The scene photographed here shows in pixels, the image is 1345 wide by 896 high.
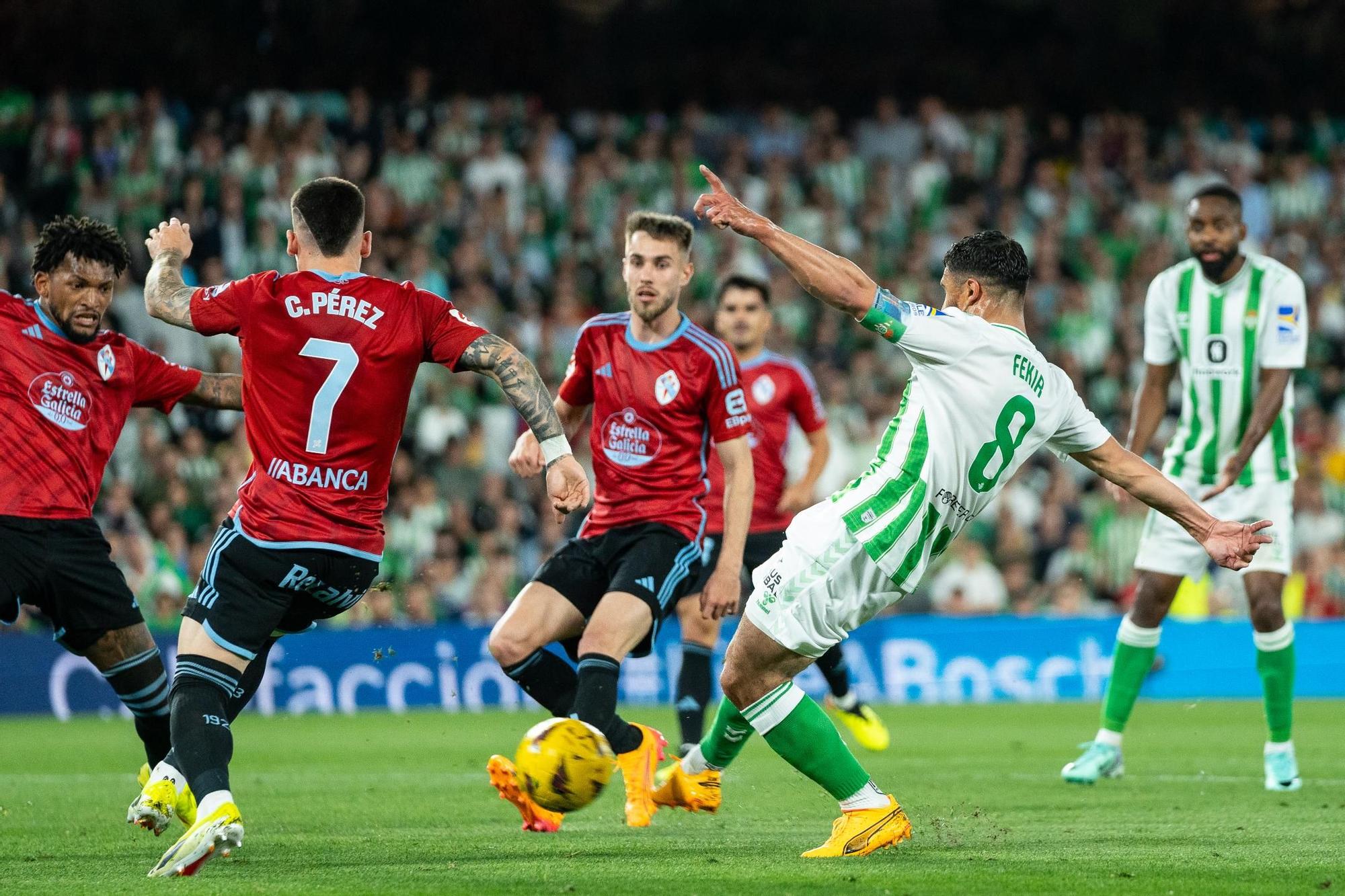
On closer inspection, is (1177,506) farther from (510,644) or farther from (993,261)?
(510,644)

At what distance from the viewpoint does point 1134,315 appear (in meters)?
20.2

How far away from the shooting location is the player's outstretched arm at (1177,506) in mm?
6043

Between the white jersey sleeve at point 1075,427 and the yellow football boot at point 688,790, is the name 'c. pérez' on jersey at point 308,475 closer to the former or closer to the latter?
the yellow football boot at point 688,790

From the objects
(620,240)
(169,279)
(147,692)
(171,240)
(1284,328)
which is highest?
(620,240)

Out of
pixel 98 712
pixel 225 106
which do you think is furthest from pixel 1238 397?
pixel 225 106

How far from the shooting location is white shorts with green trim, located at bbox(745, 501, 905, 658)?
6.20 m

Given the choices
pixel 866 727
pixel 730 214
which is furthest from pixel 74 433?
pixel 866 727

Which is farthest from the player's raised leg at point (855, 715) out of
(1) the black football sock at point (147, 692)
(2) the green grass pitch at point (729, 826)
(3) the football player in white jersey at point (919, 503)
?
(1) the black football sock at point (147, 692)

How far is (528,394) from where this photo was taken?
6.11 meters

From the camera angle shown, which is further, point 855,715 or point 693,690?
point 855,715

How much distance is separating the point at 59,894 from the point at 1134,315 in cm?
1664

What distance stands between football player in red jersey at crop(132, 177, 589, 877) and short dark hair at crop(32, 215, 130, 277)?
968 mm

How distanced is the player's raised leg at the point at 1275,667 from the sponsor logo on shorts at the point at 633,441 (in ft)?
10.7

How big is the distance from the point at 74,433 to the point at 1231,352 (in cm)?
564
